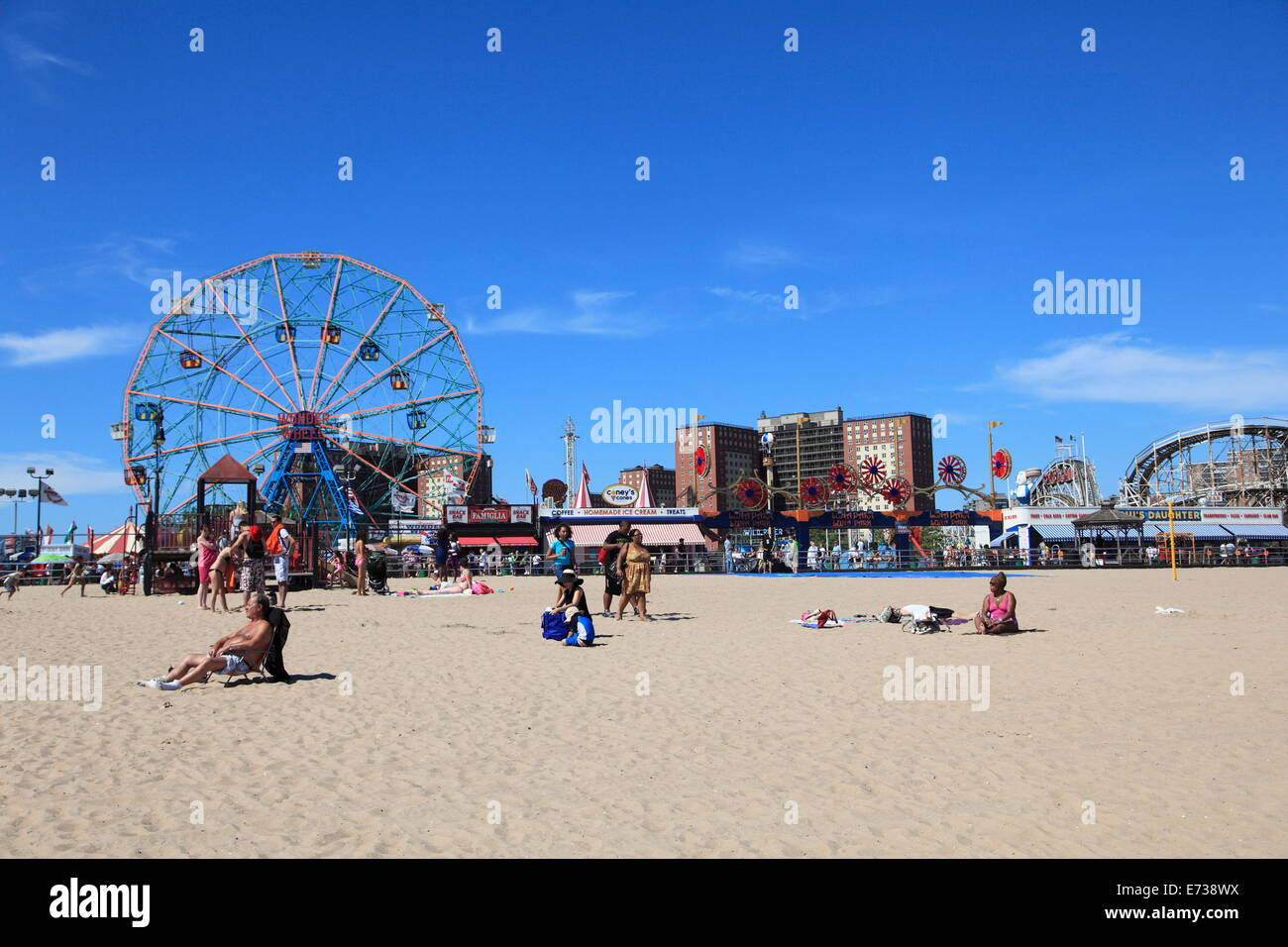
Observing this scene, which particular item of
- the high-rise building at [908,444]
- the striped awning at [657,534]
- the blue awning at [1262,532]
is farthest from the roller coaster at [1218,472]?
the high-rise building at [908,444]

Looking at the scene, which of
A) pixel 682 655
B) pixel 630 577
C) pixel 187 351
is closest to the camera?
pixel 682 655

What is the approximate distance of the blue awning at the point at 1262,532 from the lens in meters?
59.2

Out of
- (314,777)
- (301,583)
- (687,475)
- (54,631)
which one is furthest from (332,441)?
(687,475)

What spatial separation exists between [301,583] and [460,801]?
21.4m

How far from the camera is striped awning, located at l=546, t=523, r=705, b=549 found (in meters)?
51.8

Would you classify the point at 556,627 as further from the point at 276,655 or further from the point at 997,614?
the point at 997,614

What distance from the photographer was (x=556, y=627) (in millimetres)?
12266

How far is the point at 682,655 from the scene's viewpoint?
10695mm

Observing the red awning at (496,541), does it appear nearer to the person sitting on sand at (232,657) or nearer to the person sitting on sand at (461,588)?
the person sitting on sand at (461,588)

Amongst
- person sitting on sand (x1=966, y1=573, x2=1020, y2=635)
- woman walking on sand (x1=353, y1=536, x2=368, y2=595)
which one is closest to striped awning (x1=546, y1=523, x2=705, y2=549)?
woman walking on sand (x1=353, y1=536, x2=368, y2=595)

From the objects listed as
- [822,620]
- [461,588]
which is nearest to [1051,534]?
[461,588]

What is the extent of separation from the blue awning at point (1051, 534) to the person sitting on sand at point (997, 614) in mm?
47026

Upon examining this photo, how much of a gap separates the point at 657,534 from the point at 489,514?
405 inches
